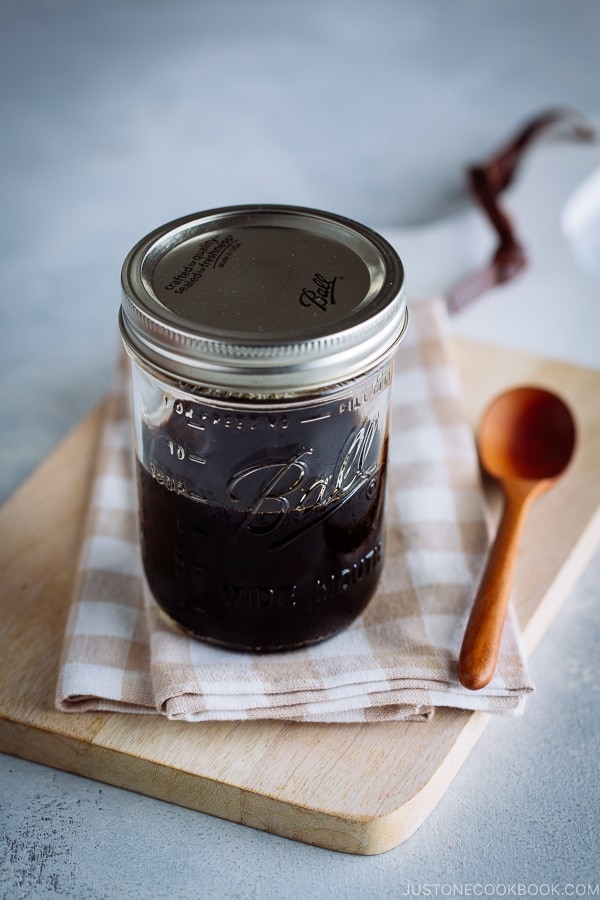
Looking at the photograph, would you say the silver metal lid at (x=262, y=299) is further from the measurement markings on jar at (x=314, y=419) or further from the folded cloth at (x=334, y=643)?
the folded cloth at (x=334, y=643)

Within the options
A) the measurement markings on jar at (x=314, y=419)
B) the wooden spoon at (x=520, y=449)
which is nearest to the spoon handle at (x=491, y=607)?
the wooden spoon at (x=520, y=449)

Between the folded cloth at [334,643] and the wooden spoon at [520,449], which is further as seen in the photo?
the wooden spoon at [520,449]

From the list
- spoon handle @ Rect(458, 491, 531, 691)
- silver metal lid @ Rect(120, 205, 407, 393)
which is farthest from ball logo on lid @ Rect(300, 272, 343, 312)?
spoon handle @ Rect(458, 491, 531, 691)

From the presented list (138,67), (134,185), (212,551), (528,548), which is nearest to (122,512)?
(212,551)

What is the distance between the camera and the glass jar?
606mm

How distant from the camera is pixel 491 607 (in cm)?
75

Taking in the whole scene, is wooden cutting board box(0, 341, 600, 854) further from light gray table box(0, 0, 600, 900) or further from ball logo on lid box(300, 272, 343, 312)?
ball logo on lid box(300, 272, 343, 312)

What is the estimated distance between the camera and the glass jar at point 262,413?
61 centimetres

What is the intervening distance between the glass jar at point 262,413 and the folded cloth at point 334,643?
0.03m

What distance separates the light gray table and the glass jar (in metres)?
0.16

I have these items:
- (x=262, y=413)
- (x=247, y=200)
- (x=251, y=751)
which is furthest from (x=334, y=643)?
(x=247, y=200)

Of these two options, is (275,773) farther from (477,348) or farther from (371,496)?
(477,348)

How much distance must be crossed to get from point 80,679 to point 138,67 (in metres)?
1.53

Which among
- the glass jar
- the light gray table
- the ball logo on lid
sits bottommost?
the light gray table
